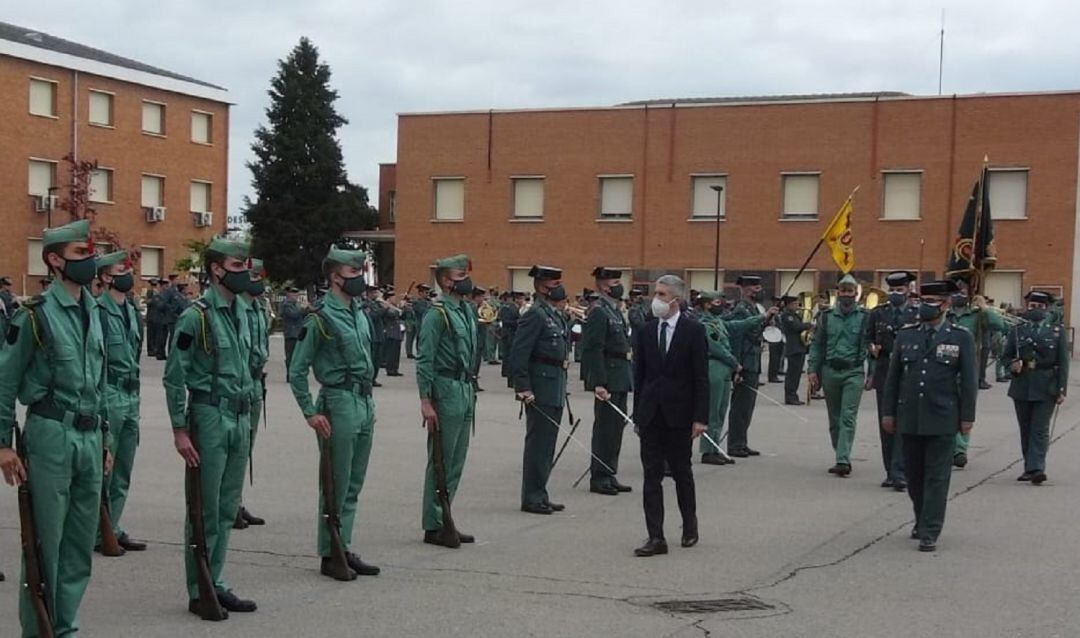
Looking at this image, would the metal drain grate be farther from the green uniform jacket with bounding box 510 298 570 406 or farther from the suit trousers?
the green uniform jacket with bounding box 510 298 570 406

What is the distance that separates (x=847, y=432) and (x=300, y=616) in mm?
7879

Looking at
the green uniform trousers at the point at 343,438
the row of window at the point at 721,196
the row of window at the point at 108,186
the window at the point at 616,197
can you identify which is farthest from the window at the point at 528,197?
the green uniform trousers at the point at 343,438

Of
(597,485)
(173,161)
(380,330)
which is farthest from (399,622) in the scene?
(173,161)

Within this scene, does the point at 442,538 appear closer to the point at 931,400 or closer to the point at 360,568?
the point at 360,568

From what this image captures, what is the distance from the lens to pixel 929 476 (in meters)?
10.2

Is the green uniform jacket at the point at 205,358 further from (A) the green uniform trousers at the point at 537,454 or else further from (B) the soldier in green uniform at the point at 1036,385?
(B) the soldier in green uniform at the point at 1036,385

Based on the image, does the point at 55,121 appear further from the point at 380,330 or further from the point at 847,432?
the point at 847,432

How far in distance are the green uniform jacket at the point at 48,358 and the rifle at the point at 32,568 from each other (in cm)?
31

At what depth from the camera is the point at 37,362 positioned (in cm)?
636

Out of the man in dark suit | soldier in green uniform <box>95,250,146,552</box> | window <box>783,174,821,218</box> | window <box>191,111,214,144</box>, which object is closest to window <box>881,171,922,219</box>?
window <box>783,174,821,218</box>

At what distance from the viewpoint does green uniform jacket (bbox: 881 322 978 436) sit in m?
10.2

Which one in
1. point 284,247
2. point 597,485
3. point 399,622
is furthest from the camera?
point 284,247

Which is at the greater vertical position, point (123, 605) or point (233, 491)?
point (233, 491)

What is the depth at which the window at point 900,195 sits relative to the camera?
149 ft
